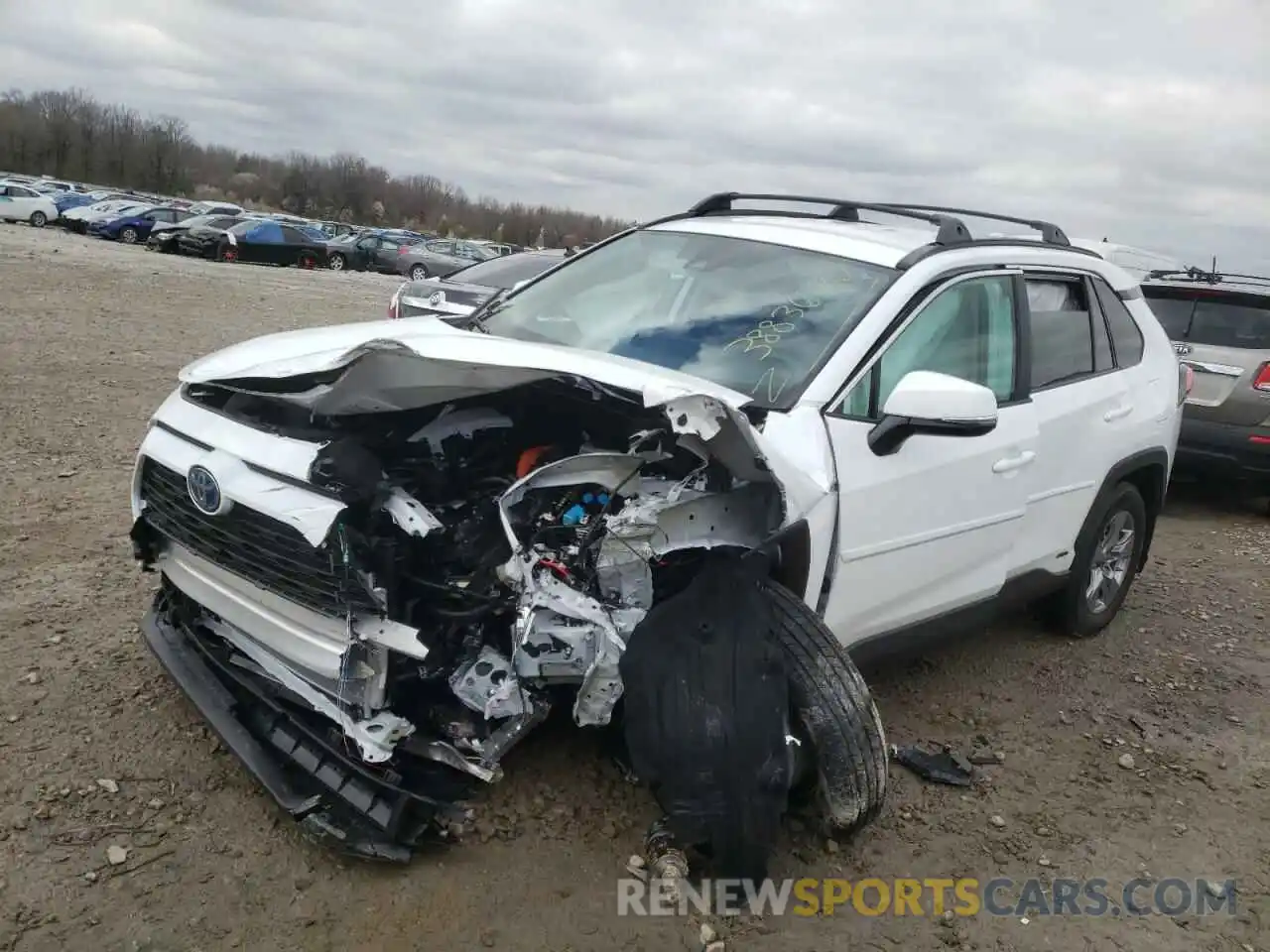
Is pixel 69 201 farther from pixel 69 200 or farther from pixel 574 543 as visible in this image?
pixel 574 543

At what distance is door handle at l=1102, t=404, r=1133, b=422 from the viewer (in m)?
4.49

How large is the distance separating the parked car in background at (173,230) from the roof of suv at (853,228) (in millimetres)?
26281

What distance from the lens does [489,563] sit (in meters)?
2.77

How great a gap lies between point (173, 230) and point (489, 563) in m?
28.1

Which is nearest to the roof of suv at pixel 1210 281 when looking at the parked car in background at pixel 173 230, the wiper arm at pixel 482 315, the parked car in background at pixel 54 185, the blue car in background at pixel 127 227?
the wiper arm at pixel 482 315

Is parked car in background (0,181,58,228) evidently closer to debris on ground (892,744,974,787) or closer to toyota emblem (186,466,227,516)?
toyota emblem (186,466,227,516)

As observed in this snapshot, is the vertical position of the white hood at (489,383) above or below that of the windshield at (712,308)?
below

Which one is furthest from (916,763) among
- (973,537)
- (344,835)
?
(344,835)

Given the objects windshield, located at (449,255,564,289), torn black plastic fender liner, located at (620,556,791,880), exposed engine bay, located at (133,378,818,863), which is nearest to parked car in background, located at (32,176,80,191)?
windshield, located at (449,255,564,289)

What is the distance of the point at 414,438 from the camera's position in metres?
2.97

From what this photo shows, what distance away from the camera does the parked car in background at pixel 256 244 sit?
26.9 metres

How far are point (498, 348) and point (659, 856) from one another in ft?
5.15

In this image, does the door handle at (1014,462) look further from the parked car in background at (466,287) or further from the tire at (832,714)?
the parked car in background at (466,287)

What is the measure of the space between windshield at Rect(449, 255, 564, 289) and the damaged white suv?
6.40 m
